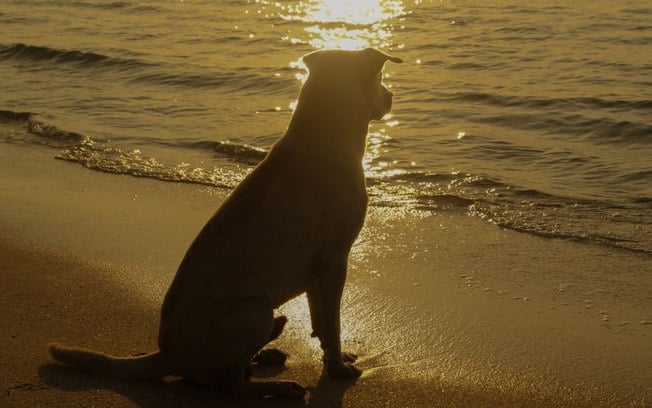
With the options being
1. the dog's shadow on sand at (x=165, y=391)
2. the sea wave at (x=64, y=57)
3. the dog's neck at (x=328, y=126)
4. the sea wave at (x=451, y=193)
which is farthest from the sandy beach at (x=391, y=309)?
the sea wave at (x=64, y=57)

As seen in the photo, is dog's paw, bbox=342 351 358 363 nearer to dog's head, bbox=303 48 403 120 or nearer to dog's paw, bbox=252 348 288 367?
dog's paw, bbox=252 348 288 367

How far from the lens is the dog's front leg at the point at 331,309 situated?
617 cm

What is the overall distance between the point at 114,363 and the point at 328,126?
1902 mm

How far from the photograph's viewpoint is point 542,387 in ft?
20.6

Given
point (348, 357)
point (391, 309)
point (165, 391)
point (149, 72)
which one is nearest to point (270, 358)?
point (348, 357)

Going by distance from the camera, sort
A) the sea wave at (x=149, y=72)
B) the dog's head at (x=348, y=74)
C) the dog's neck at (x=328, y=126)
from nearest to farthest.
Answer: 1. the dog's neck at (x=328, y=126)
2. the dog's head at (x=348, y=74)
3. the sea wave at (x=149, y=72)

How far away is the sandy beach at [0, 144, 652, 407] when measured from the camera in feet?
20.0

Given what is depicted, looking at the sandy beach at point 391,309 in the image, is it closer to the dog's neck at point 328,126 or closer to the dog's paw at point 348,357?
the dog's paw at point 348,357

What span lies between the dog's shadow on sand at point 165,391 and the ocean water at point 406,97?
424 cm

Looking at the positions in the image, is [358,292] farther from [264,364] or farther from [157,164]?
[157,164]

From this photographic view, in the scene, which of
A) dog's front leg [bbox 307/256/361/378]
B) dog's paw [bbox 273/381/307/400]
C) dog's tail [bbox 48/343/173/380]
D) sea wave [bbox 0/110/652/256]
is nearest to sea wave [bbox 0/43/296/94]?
sea wave [bbox 0/110/652/256]

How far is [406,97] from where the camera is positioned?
55.8 ft

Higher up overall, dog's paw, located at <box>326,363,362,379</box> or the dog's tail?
the dog's tail

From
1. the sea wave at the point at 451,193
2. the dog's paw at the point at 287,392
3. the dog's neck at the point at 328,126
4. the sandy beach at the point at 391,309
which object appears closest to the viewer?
the dog's paw at the point at 287,392
